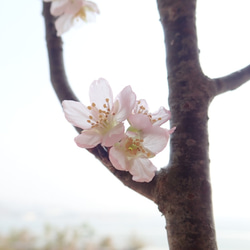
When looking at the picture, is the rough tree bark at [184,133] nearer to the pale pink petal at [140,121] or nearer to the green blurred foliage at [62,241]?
the pale pink petal at [140,121]

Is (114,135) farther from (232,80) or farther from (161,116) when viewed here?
(232,80)

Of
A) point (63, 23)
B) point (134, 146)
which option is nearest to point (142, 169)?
point (134, 146)

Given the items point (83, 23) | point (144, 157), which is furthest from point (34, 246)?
point (144, 157)

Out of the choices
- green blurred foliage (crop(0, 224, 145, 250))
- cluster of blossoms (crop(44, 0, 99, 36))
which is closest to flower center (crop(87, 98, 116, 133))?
cluster of blossoms (crop(44, 0, 99, 36))

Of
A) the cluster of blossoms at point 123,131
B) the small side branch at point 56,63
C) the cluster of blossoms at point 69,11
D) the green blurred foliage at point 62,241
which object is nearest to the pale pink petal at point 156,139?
the cluster of blossoms at point 123,131

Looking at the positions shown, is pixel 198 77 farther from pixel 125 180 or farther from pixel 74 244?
pixel 74 244

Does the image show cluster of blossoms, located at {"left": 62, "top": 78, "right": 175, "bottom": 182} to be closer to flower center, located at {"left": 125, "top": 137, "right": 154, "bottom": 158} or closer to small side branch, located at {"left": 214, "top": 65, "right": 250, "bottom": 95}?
flower center, located at {"left": 125, "top": 137, "right": 154, "bottom": 158}
